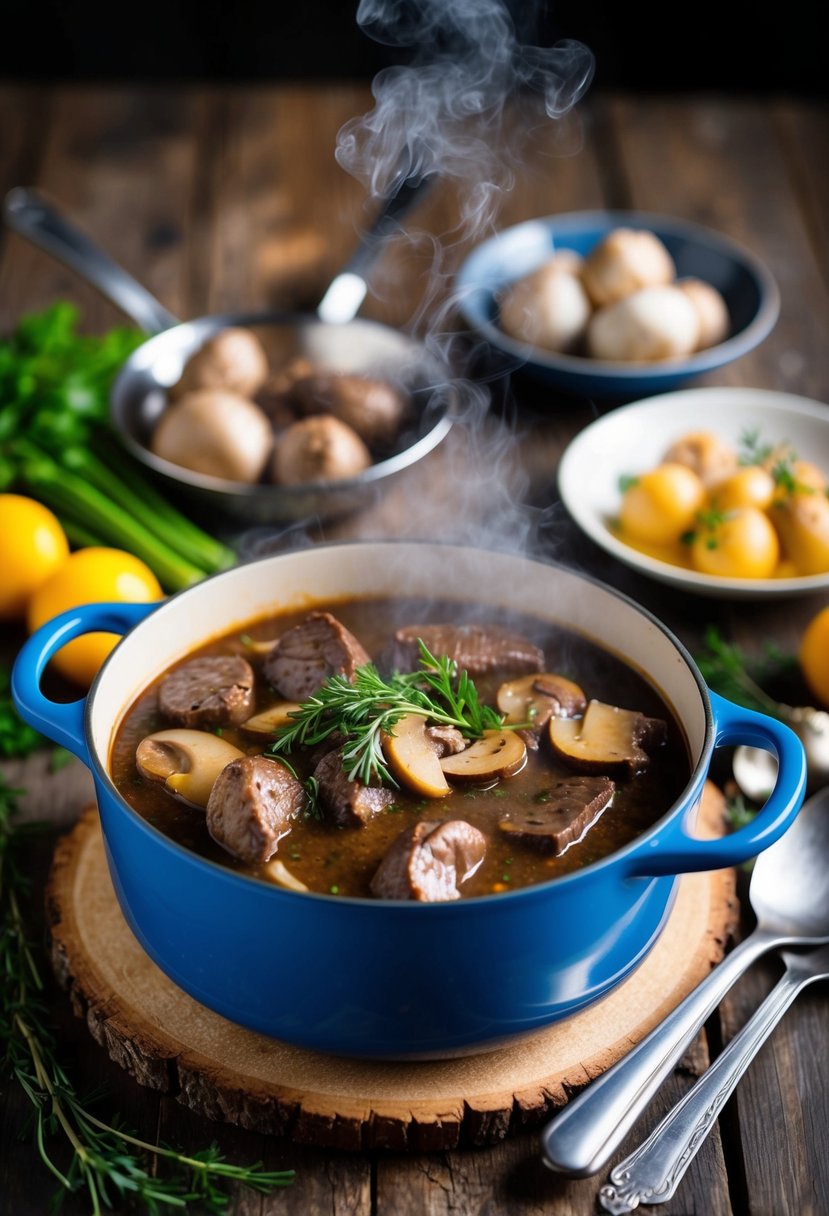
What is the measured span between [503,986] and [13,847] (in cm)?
122

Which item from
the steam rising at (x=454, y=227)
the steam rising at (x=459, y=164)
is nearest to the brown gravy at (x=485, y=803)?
the steam rising at (x=454, y=227)

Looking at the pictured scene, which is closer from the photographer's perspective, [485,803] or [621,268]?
[485,803]

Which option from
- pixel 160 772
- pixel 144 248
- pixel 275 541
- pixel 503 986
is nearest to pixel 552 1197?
pixel 503 986

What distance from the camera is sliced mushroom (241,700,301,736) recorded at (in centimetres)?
234

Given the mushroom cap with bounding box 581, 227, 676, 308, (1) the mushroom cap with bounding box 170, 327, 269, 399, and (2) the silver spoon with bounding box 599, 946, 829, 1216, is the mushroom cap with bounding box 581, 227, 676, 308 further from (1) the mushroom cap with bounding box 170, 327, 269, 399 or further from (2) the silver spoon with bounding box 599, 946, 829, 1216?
(2) the silver spoon with bounding box 599, 946, 829, 1216

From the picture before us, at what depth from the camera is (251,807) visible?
6.61 feet

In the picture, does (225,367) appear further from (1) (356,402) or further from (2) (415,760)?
(2) (415,760)

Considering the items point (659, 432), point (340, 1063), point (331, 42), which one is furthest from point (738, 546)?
point (331, 42)

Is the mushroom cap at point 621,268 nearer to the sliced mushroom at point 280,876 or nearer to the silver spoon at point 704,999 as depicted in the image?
the silver spoon at point 704,999

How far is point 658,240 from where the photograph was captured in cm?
449

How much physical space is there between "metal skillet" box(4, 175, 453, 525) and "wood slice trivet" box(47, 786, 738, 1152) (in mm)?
1398

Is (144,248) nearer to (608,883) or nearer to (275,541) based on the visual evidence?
(275,541)

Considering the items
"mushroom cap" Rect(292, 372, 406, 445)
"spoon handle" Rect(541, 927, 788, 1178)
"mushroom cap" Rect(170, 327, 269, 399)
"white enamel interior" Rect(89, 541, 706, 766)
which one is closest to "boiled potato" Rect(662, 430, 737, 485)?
"mushroom cap" Rect(292, 372, 406, 445)

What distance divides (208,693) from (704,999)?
1.03 m
